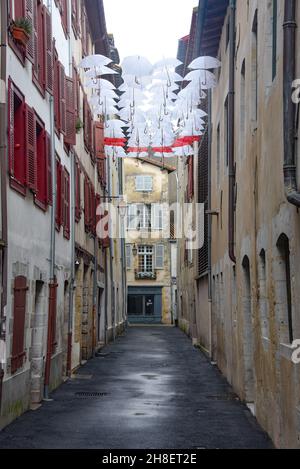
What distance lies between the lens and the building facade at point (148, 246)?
2206 inches

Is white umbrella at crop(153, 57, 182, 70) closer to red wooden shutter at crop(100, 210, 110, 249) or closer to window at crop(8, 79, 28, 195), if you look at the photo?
window at crop(8, 79, 28, 195)

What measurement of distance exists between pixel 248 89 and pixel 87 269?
12226 millimetres

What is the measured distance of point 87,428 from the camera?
1112cm

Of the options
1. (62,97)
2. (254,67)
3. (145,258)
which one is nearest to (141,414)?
(254,67)

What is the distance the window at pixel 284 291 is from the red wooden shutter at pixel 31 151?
191 inches

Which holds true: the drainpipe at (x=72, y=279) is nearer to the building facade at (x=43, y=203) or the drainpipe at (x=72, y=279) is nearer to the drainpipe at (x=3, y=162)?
the building facade at (x=43, y=203)

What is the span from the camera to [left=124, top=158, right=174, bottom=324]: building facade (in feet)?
184

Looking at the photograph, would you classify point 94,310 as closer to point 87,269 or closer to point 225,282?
point 87,269

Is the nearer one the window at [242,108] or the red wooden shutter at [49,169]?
the window at [242,108]

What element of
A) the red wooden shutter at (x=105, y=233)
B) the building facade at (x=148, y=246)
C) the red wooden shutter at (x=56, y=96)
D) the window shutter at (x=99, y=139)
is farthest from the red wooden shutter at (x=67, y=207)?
the building facade at (x=148, y=246)

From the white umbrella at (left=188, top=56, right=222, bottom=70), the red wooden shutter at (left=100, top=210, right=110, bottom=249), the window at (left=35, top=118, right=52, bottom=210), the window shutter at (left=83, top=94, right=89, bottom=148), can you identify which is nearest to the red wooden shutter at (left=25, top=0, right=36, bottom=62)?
the window at (left=35, top=118, right=52, bottom=210)

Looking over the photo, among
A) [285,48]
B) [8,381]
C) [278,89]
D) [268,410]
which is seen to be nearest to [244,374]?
[268,410]

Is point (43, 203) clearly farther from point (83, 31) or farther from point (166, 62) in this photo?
point (83, 31)

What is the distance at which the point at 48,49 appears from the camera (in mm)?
15078
